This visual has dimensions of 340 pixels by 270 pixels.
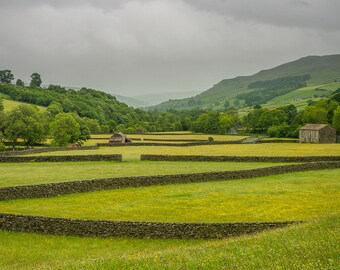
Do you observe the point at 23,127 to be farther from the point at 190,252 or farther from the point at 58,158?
the point at 190,252

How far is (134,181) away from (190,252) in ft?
79.1

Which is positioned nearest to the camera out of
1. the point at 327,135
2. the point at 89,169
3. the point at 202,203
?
the point at 202,203

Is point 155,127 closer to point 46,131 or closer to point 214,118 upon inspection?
point 214,118

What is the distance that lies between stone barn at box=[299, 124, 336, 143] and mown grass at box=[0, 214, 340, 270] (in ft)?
264

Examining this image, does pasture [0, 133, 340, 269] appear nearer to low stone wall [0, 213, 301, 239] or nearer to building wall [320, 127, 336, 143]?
low stone wall [0, 213, 301, 239]

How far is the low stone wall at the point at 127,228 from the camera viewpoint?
2484 centimetres

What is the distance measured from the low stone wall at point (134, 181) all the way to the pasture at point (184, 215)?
70cm

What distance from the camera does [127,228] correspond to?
2619cm

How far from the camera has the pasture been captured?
16.1 meters

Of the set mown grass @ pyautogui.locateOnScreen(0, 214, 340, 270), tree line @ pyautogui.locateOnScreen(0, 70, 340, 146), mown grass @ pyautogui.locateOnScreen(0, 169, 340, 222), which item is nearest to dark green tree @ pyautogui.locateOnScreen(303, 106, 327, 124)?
tree line @ pyautogui.locateOnScreen(0, 70, 340, 146)

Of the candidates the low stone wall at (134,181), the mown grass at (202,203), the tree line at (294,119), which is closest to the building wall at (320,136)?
the tree line at (294,119)

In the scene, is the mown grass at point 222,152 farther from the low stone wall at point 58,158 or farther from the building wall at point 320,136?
the building wall at point 320,136

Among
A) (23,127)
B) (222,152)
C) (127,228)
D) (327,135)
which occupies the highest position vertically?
(23,127)

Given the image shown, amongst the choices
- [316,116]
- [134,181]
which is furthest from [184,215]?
[316,116]
